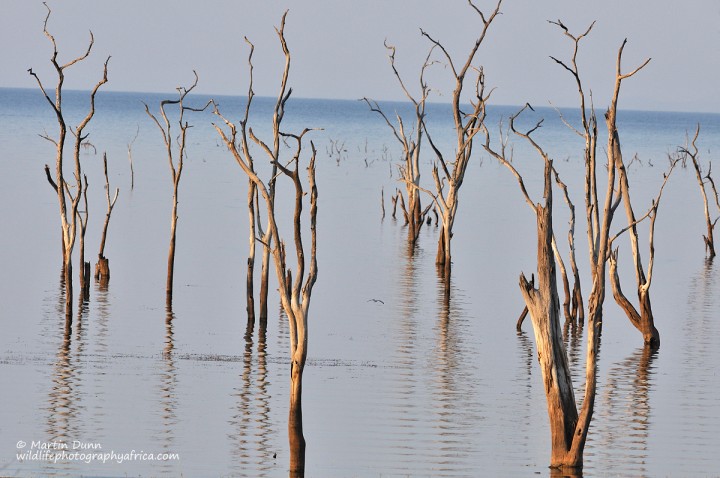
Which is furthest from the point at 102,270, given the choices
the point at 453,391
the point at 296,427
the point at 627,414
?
the point at 296,427

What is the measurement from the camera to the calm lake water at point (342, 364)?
12859 mm

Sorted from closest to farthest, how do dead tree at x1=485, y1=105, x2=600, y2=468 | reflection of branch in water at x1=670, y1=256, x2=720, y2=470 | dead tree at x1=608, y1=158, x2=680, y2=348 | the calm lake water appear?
1. dead tree at x1=485, y1=105, x2=600, y2=468
2. the calm lake water
3. reflection of branch in water at x1=670, y1=256, x2=720, y2=470
4. dead tree at x1=608, y1=158, x2=680, y2=348

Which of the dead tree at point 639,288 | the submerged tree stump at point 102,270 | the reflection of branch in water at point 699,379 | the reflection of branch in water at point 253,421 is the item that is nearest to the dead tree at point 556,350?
the reflection of branch in water at point 699,379

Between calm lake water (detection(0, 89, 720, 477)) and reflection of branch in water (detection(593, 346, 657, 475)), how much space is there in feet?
0.14

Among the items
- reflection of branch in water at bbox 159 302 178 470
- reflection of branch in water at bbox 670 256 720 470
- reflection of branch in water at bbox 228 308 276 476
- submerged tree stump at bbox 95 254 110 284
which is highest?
submerged tree stump at bbox 95 254 110 284

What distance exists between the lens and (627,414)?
14.8 metres

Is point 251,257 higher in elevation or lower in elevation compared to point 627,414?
higher

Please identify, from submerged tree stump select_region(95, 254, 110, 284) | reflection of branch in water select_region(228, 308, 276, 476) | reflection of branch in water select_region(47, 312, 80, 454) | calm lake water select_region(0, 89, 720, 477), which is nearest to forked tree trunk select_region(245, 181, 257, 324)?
calm lake water select_region(0, 89, 720, 477)

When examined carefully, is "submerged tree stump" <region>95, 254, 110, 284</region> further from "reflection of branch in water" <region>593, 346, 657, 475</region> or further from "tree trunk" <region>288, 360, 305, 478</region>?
"tree trunk" <region>288, 360, 305, 478</region>

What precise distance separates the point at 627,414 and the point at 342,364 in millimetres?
4386

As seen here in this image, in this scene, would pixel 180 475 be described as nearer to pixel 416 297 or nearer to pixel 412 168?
pixel 416 297

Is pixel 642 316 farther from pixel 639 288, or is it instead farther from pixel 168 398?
pixel 168 398

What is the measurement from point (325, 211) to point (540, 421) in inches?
975

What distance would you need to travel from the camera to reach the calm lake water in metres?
12.9
